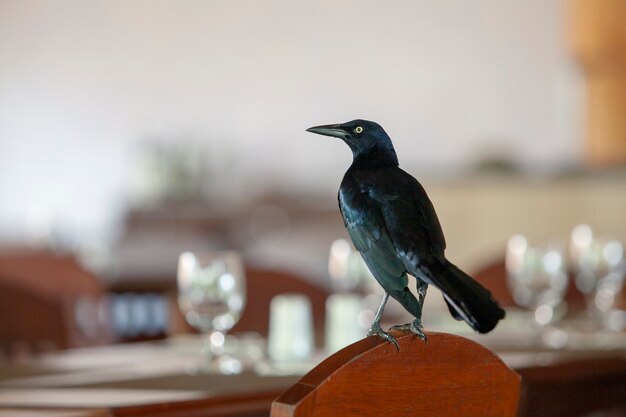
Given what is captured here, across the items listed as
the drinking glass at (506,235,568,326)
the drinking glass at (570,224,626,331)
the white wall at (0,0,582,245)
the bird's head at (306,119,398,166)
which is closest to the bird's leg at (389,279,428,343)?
the bird's head at (306,119,398,166)

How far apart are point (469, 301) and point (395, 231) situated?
0.10 metres

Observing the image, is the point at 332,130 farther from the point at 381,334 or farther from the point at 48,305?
the point at 48,305

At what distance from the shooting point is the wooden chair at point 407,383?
2.91ft

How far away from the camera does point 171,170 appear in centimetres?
732

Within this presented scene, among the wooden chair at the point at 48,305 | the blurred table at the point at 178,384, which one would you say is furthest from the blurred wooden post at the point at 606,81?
the blurred table at the point at 178,384

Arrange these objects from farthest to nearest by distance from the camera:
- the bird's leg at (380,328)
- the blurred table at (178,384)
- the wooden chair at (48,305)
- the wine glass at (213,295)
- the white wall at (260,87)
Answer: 1. the white wall at (260,87)
2. the wooden chair at (48,305)
3. the wine glass at (213,295)
4. the blurred table at (178,384)
5. the bird's leg at (380,328)

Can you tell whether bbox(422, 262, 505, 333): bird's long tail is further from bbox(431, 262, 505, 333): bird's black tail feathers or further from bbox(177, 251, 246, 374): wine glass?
bbox(177, 251, 246, 374): wine glass

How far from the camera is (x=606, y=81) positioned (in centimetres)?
684

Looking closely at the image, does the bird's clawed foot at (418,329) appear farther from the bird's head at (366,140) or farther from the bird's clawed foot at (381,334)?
the bird's head at (366,140)

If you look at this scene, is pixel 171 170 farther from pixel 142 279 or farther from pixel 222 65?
pixel 142 279

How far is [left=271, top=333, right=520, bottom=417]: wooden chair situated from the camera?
887mm

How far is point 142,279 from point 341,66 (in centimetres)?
349

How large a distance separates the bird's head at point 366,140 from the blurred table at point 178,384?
0.19 meters

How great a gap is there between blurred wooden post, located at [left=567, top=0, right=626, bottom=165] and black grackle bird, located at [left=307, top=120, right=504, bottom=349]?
5989 mm
